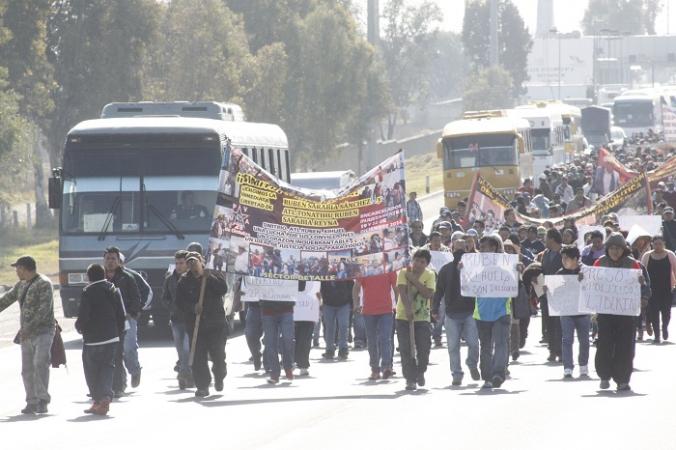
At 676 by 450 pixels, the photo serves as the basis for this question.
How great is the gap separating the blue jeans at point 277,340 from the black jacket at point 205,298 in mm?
1356

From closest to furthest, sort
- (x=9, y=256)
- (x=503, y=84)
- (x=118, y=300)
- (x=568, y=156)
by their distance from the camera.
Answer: (x=118, y=300) → (x=9, y=256) → (x=568, y=156) → (x=503, y=84)

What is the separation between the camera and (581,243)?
987 inches

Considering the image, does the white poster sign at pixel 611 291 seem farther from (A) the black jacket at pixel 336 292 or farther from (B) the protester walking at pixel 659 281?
(B) the protester walking at pixel 659 281

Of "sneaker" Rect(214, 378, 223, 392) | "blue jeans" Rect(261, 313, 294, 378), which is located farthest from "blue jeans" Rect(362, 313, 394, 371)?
"sneaker" Rect(214, 378, 223, 392)

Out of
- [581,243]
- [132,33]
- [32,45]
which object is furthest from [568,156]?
[581,243]

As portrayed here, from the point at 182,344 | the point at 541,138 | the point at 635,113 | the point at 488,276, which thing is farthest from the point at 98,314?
the point at 635,113

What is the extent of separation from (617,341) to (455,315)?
1.87 m

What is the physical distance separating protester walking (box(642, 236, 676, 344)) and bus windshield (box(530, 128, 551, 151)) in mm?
40400

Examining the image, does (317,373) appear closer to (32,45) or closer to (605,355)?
(605,355)

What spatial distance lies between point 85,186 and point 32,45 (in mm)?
25928

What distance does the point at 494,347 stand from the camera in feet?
57.4

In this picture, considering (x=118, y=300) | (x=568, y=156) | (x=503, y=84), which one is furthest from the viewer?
(x=503, y=84)

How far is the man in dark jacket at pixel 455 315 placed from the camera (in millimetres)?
17703

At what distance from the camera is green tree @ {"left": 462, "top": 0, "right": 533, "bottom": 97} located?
152250mm
